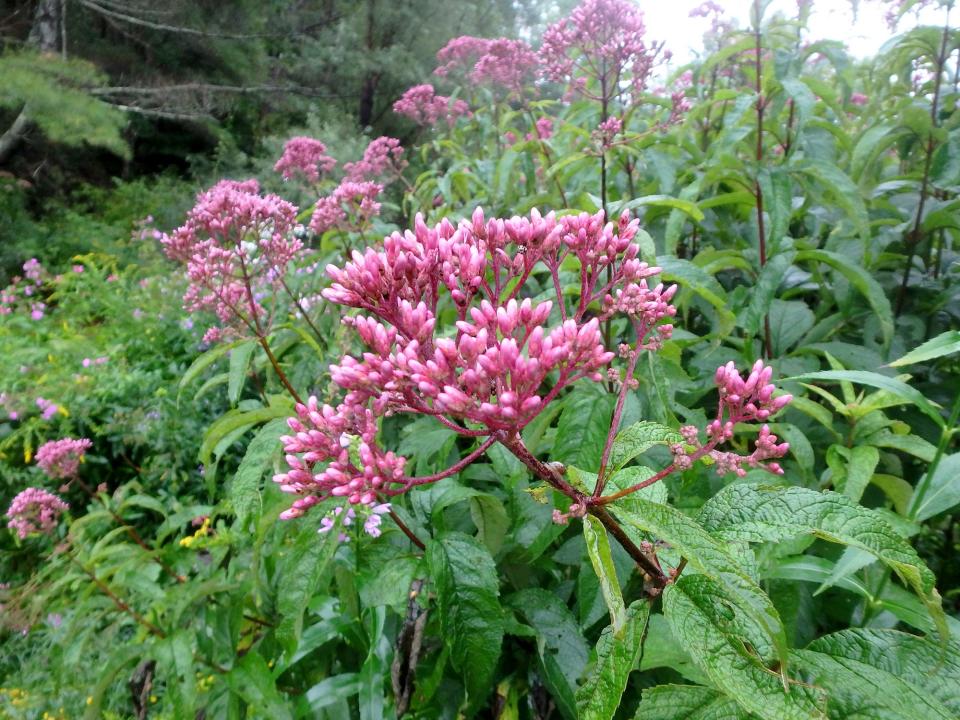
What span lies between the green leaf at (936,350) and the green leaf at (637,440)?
1.33 ft

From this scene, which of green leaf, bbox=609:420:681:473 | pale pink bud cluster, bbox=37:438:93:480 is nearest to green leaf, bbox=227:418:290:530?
green leaf, bbox=609:420:681:473

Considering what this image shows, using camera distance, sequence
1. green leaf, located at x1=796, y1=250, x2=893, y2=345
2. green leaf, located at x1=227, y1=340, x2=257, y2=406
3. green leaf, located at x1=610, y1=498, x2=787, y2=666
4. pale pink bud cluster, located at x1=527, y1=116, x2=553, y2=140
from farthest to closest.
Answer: pale pink bud cluster, located at x1=527, y1=116, x2=553, y2=140 → green leaf, located at x1=227, y1=340, x2=257, y2=406 → green leaf, located at x1=796, y1=250, x2=893, y2=345 → green leaf, located at x1=610, y1=498, x2=787, y2=666

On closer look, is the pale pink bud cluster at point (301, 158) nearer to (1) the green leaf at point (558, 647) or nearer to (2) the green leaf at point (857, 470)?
(1) the green leaf at point (558, 647)

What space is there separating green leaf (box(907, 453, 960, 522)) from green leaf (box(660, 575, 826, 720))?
0.57 metres

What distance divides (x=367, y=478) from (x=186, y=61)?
15348 millimetres

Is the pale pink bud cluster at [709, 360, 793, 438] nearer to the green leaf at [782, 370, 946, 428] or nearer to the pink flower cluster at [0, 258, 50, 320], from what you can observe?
the green leaf at [782, 370, 946, 428]

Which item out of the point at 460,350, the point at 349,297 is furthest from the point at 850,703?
the point at 349,297

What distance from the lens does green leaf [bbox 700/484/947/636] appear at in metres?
0.79

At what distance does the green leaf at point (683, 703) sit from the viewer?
37.7 inches

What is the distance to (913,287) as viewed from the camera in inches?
83.6

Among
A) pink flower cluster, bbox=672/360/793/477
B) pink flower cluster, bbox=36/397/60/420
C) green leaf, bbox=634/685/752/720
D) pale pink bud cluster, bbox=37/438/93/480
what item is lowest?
pink flower cluster, bbox=36/397/60/420

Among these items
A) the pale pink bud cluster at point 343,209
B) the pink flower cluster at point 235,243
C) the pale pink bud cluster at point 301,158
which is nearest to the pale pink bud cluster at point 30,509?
the pink flower cluster at point 235,243

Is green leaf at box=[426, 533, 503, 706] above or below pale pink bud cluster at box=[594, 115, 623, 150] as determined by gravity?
below

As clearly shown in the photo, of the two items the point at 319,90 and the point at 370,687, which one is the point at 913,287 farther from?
the point at 319,90
